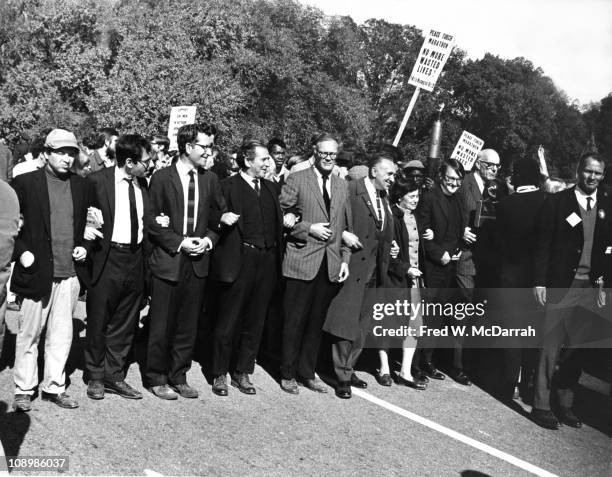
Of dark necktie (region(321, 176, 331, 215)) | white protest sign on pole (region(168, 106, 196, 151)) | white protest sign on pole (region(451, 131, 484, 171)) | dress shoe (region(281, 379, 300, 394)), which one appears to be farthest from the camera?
white protest sign on pole (region(451, 131, 484, 171))

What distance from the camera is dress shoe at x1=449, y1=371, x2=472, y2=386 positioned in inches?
304

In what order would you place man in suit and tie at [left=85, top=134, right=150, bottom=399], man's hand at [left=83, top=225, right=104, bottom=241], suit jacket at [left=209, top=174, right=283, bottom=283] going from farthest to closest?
suit jacket at [left=209, top=174, right=283, bottom=283] → man in suit and tie at [left=85, top=134, right=150, bottom=399] → man's hand at [left=83, top=225, right=104, bottom=241]

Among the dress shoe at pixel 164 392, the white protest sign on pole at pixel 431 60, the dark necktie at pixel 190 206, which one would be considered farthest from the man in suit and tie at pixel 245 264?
the white protest sign on pole at pixel 431 60

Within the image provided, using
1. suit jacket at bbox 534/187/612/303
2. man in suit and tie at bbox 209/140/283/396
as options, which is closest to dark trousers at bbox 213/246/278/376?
man in suit and tie at bbox 209/140/283/396

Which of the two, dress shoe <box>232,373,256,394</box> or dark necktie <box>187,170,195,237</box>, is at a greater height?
dark necktie <box>187,170,195,237</box>

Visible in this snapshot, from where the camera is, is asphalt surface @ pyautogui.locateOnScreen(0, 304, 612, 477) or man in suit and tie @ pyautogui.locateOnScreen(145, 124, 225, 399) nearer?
asphalt surface @ pyautogui.locateOnScreen(0, 304, 612, 477)

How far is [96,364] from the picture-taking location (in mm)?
5855

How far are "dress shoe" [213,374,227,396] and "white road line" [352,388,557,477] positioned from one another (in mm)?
1314

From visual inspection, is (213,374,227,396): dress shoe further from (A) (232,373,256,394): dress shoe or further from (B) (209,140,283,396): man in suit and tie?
(A) (232,373,256,394): dress shoe

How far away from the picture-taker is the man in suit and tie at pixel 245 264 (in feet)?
20.9

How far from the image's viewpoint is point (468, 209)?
8125mm

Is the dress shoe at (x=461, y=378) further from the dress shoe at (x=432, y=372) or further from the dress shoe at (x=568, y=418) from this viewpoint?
the dress shoe at (x=568, y=418)

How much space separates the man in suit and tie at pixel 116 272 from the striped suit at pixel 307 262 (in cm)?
144

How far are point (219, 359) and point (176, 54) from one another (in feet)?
103
